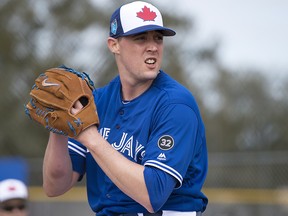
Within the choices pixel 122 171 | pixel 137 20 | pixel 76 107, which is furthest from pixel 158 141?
pixel 137 20

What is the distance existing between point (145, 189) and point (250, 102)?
17.6 metres

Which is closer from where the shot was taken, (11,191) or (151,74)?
(151,74)

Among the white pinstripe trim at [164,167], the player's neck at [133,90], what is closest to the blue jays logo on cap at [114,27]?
the player's neck at [133,90]

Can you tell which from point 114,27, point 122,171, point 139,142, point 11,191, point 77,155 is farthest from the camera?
point 11,191

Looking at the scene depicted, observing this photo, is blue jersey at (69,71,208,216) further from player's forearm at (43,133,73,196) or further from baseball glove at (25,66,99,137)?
baseball glove at (25,66,99,137)

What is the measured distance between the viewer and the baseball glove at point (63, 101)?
140 inches

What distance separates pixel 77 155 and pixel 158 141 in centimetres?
69

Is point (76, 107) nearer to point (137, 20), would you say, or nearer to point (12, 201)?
point (137, 20)

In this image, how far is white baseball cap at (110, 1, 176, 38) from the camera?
12.3ft

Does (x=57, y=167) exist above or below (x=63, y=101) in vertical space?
below

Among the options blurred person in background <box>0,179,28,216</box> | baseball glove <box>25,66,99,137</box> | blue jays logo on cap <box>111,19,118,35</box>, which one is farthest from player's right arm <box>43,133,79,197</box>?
blurred person in background <box>0,179,28,216</box>

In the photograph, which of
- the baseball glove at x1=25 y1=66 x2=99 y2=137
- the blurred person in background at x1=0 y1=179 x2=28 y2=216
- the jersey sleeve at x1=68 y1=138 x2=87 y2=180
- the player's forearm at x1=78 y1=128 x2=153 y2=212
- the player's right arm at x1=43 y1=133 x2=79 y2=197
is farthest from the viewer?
the blurred person in background at x1=0 y1=179 x2=28 y2=216

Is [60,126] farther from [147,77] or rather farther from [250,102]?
[250,102]

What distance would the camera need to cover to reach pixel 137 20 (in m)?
3.78
